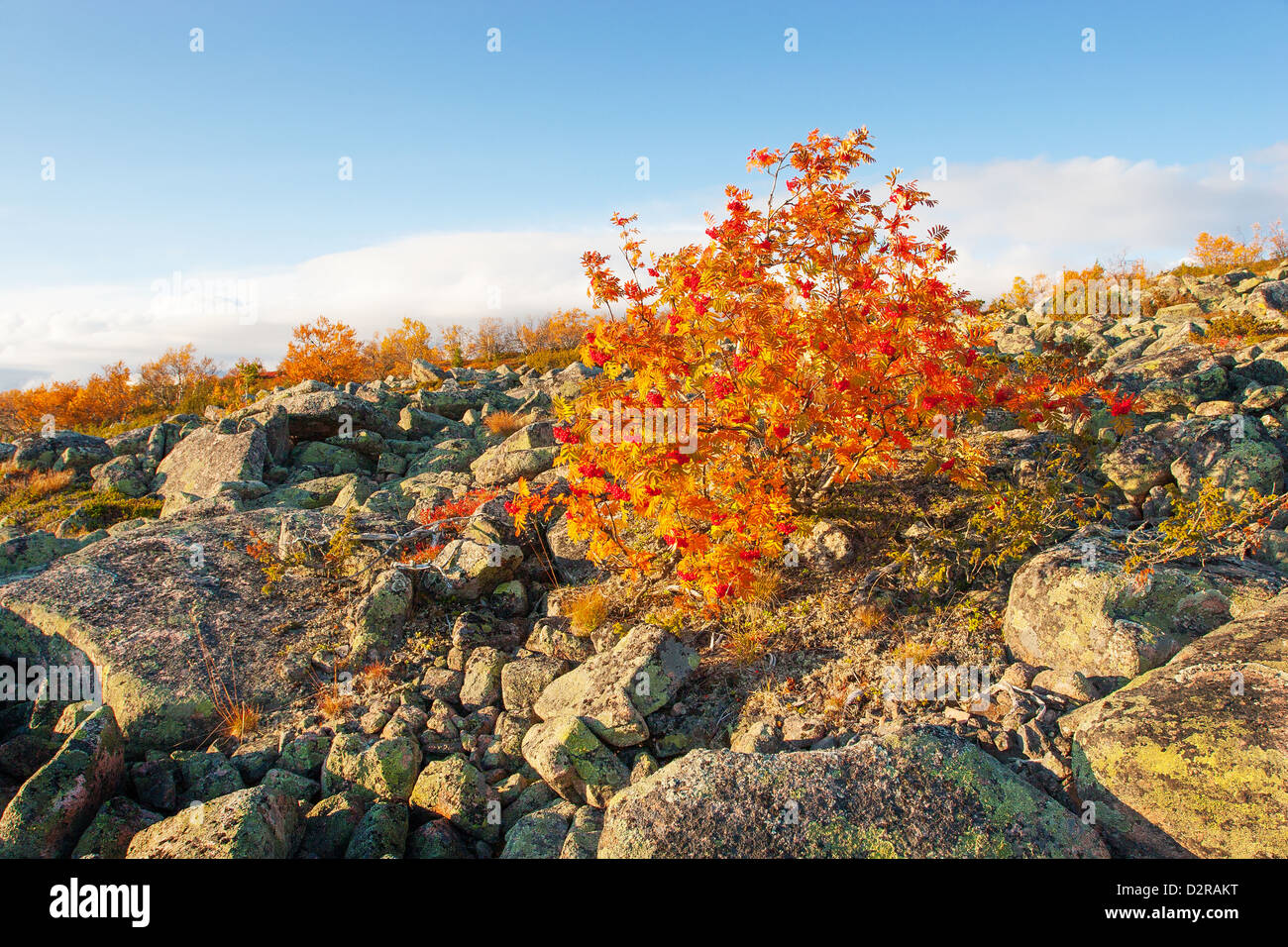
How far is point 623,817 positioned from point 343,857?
187 centimetres

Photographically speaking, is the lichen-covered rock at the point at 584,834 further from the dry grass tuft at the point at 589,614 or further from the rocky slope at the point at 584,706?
the dry grass tuft at the point at 589,614

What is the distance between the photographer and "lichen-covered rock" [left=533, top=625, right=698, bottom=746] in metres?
4.51

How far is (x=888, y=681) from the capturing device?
15.1ft

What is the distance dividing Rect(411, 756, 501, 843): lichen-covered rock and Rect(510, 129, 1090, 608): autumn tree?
1.94 metres

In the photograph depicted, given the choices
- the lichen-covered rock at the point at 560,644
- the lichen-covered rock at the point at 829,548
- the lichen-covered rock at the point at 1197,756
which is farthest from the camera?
the lichen-covered rock at the point at 829,548

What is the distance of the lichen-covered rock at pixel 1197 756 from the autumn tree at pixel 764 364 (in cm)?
191

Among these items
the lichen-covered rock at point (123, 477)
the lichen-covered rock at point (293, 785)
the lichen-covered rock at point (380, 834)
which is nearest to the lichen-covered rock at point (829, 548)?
the lichen-covered rock at point (380, 834)

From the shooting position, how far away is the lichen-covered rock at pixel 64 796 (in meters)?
3.67

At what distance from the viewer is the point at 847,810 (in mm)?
3205

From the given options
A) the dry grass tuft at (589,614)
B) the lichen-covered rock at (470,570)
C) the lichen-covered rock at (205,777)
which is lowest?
the lichen-covered rock at (205,777)

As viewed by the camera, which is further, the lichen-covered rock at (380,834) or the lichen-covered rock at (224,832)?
the lichen-covered rock at (380,834)

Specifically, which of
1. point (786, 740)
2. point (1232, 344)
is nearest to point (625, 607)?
point (786, 740)

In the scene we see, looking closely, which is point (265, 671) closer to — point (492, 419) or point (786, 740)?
point (786, 740)

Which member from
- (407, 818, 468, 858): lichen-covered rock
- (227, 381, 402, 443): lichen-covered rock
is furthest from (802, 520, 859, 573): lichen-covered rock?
(227, 381, 402, 443): lichen-covered rock
